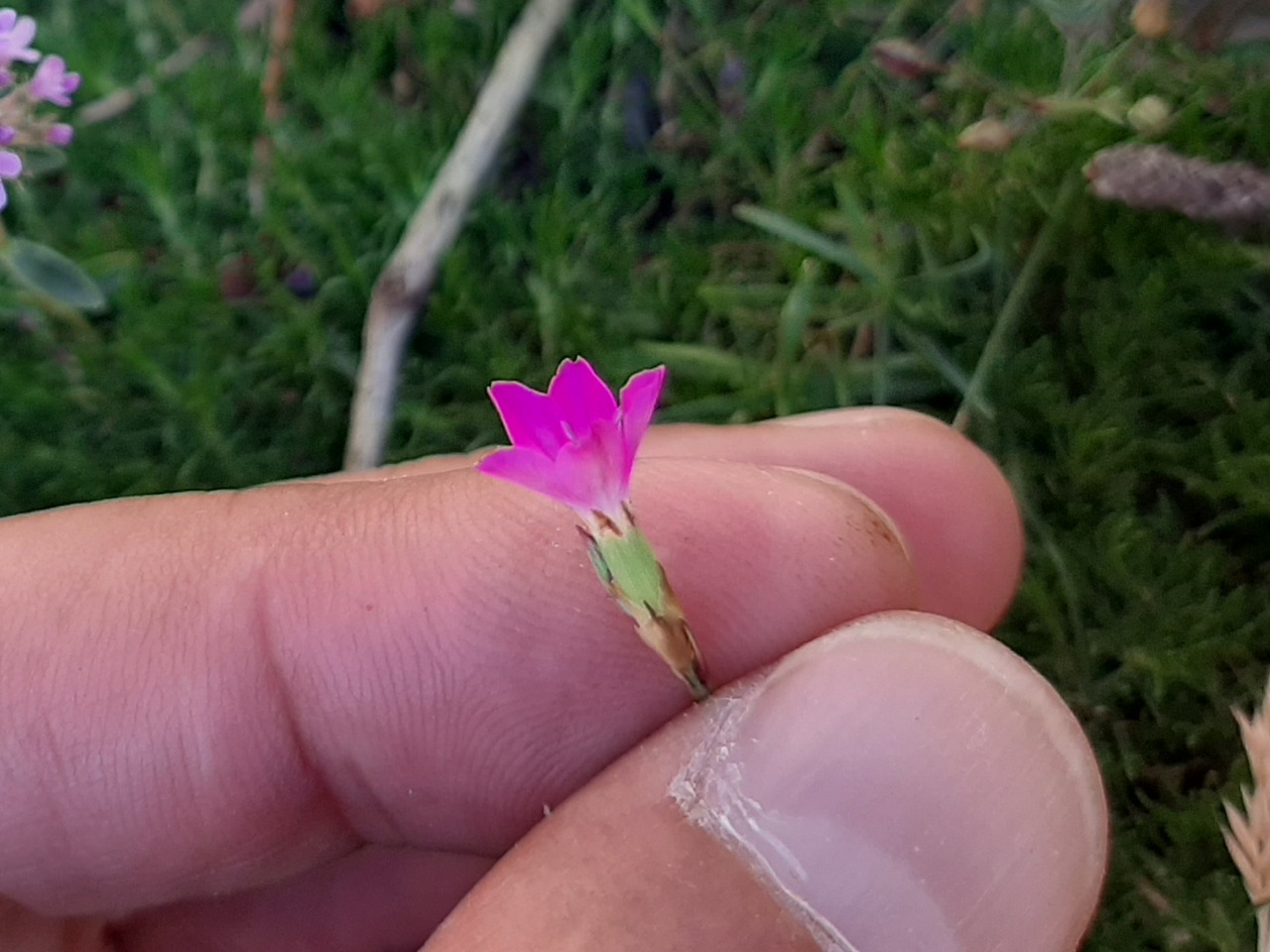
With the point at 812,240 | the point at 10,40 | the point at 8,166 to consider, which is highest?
the point at 10,40

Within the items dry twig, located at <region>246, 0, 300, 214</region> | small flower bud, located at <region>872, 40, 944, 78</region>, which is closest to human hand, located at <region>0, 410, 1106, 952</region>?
small flower bud, located at <region>872, 40, 944, 78</region>

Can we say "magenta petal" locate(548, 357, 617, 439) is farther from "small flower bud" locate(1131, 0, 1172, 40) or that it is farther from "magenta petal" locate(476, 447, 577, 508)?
"small flower bud" locate(1131, 0, 1172, 40)

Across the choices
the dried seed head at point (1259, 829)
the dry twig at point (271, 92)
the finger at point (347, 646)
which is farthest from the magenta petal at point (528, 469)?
the dry twig at point (271, 92)

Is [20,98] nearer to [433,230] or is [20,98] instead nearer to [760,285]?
[433,230]

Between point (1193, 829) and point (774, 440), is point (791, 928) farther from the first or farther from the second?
point (1193, 829)

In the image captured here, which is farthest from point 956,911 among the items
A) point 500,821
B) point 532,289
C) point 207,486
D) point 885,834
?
point 207,486

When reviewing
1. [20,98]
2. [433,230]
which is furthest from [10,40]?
[433,230]

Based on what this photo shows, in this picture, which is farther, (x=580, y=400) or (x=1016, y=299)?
(x=1016, y=299)

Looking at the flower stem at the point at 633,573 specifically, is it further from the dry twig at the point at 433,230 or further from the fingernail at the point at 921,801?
the dry twig at the point at 433,230
